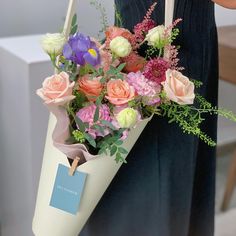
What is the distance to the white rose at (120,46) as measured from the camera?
2.15 ft

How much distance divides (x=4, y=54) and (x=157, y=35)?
66 centimetres

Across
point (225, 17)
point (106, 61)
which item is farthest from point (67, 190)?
point (225, 17)

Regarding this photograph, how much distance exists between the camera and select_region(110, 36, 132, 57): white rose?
0.66 metres

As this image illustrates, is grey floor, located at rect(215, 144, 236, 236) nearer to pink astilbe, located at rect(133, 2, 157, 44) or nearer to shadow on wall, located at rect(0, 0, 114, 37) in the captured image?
shadow on wall, located at rect(0, 0, 114, 37)

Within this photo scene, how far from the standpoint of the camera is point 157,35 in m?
0.67

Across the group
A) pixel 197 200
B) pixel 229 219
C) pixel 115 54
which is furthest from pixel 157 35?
pixel 229 219

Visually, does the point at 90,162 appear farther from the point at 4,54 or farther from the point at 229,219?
the point at 229,219

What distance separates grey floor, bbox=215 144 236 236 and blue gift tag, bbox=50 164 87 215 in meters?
1.08

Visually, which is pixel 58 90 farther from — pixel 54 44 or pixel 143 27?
pixel 143 27

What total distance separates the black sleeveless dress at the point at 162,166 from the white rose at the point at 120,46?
13cm

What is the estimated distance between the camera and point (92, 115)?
649 millimetres

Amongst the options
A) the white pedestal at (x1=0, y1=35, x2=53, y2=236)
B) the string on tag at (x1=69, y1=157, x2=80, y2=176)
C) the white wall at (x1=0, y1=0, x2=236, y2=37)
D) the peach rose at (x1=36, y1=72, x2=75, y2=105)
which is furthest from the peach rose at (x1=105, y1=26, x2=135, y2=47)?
the white wall at (x1=0, y1=0, x2=236, y2=37)

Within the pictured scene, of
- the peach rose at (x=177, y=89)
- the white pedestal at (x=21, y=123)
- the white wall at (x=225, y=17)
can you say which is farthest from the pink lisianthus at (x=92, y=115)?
the white wall at (x=225, y=17)

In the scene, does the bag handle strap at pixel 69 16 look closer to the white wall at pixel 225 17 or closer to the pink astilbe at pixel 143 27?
the pink astilbe at pixel 143 27
